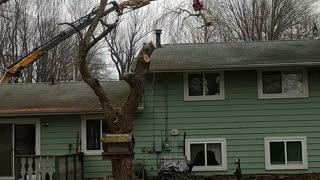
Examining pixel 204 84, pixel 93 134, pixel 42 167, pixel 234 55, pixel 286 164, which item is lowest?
pixel 286 164

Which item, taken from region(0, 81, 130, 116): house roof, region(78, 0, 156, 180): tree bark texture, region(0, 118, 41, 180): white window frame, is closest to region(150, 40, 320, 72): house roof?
region(0, 81, 130, 116): house roof

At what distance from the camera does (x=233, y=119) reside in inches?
Result: 574

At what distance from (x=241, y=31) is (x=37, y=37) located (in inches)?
553

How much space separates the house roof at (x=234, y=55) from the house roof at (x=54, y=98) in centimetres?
196

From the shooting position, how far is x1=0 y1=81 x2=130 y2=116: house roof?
14758mm

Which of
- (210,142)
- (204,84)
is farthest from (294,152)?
(204,84)

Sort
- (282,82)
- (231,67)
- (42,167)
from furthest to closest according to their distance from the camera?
(282,82), (231,67), (42,167)

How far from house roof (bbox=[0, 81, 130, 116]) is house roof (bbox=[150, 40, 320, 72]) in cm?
196

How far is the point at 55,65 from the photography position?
34656mm

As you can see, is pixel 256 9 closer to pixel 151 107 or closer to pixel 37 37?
pixel 37 37

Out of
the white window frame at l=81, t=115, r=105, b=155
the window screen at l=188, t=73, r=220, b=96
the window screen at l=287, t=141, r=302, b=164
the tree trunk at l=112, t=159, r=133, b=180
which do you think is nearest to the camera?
the tree trunk at l=112, t=159, r=133, b=180

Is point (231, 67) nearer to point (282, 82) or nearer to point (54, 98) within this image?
point (282, 82)

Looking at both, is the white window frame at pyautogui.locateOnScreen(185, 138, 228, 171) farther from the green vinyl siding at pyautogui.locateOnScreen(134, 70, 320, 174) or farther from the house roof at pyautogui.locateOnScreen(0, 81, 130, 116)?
the house roof at pyautogui.locateOnScreen(0, 81, 130, 116)

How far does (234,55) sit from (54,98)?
5997 mm
